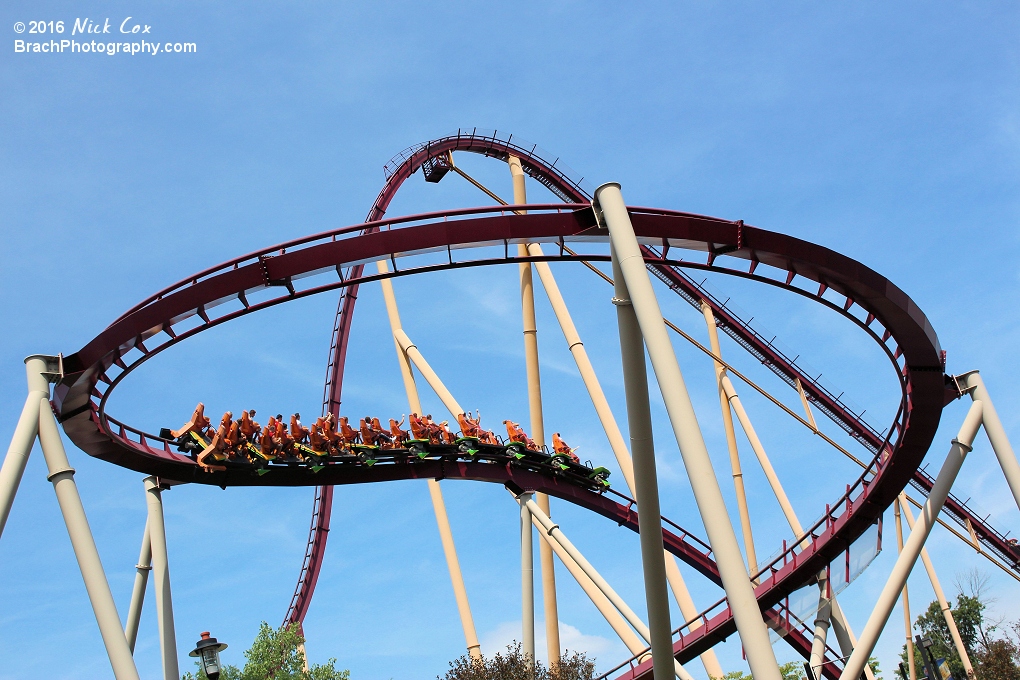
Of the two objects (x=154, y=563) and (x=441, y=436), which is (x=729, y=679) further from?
(x=154, y=563)

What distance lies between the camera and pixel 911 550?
945cm

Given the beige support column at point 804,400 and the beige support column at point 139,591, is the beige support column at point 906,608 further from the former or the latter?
the beige support column at point 139,591

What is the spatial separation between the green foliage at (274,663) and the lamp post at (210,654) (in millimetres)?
7768

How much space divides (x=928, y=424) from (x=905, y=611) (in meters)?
8.10

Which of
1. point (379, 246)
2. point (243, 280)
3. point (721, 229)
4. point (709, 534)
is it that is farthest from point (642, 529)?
point (243, 280)

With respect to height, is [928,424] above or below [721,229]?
below

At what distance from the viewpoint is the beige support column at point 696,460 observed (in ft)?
18.4

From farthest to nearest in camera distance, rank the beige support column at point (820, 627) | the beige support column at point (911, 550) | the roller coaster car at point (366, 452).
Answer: the roller coaster car at point (366, 452), the beige support column at point (820, 627), the beige support column at point (911, 550)

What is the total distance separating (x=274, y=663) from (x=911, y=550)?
9.12 metres

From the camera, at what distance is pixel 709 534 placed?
5.80 metres

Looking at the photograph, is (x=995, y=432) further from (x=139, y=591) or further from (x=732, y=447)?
(x=139, y=591)

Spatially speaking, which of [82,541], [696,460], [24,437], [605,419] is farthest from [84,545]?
[605,419]

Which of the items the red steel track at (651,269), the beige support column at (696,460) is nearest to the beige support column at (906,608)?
the red steel track at (651,269)

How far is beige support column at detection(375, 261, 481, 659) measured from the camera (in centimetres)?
1319
